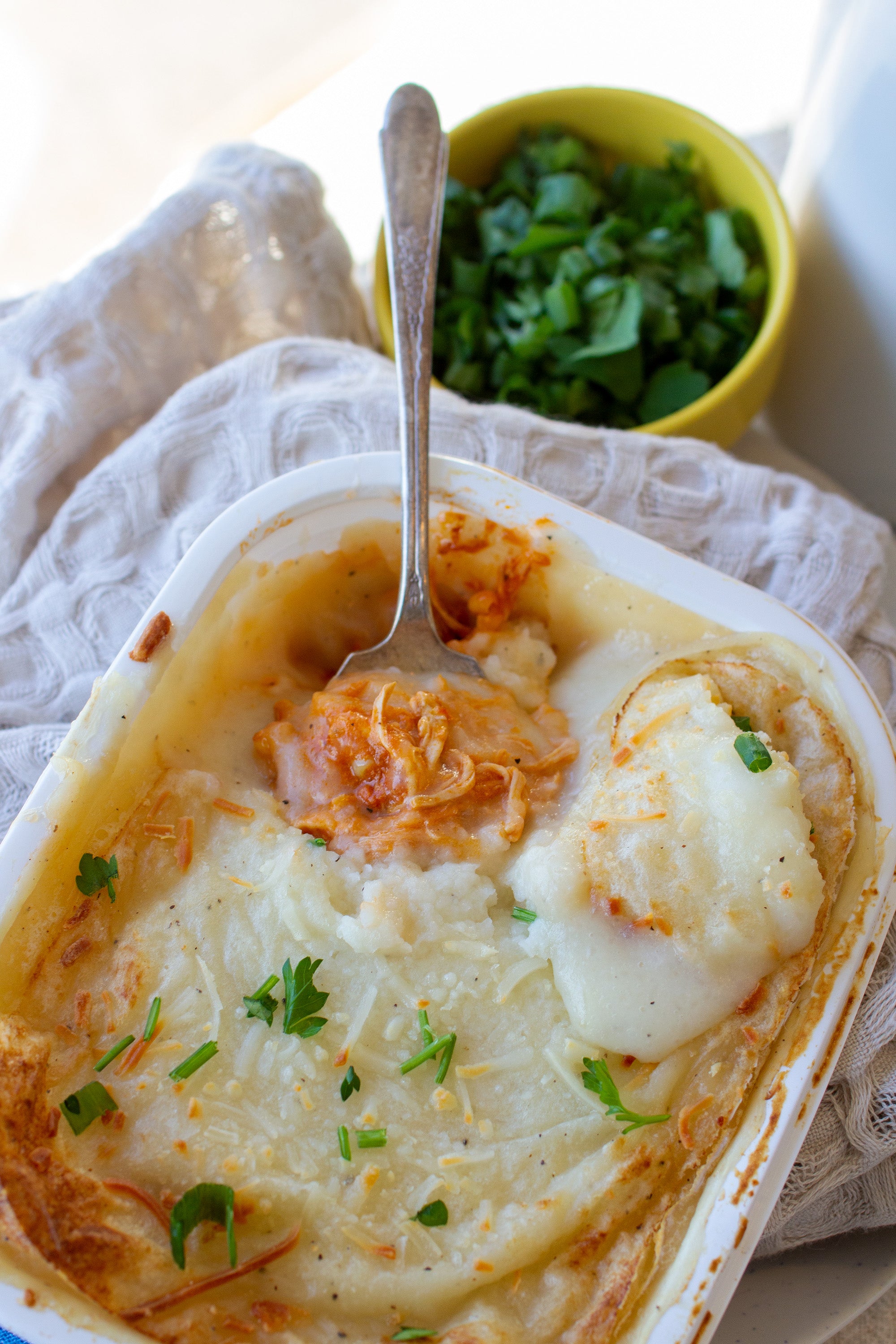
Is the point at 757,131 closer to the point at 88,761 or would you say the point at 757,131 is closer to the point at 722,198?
the point at 722,198

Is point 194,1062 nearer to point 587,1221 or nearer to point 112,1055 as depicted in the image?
point 112,1055

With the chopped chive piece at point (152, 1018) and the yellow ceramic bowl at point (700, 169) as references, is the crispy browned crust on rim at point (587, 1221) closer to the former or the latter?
the chopped chive piece at point (152, 1018)

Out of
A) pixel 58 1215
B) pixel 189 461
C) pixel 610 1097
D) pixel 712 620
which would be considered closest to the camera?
pixel 58 1215

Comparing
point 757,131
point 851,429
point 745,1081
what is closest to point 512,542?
point 745,1081

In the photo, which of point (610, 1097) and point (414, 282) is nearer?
point (610, 1097)

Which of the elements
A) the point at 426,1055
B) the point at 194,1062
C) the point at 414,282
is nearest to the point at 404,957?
the point at 426,1055

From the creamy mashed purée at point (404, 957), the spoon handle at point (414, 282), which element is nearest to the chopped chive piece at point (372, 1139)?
the creamy mashed purée at point (404, 957)
